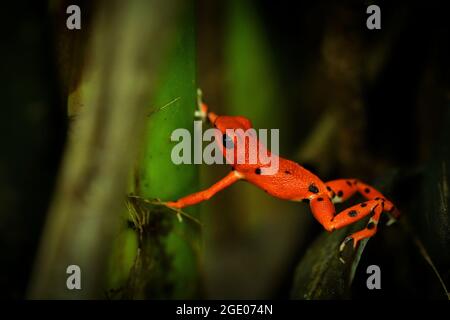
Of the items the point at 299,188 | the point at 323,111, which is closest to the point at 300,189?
the point at 299,188

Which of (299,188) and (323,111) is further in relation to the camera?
(323,111)

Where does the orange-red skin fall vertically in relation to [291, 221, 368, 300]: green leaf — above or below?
above

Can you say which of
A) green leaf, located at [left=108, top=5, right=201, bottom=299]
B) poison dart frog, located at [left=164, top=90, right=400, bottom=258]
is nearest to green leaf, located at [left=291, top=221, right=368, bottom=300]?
poison dart frog, located at [left=164, top=90, right=400, bottom=258]

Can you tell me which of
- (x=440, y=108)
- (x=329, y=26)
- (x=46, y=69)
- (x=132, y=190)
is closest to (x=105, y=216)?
(x=132, y=190)

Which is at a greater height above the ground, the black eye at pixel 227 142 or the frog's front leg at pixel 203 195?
the black eye at pixel 227 142

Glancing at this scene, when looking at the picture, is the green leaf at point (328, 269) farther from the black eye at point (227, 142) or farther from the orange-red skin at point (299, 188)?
the black eye at point (227, 142)

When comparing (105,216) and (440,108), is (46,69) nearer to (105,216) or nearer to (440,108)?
(105,216)

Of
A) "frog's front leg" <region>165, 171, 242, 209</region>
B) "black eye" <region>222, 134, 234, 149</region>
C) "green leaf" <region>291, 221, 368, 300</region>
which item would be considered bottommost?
"green leaf" <region>291, 221, 368, 300</region>

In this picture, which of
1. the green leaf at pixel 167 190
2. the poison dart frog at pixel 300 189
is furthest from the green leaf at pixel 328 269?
the green leaf at pixel 167 190

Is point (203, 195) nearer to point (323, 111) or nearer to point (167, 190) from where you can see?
point (167, 190)

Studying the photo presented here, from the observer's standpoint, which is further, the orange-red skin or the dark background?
the dark background

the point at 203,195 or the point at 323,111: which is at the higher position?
the point at 323,111

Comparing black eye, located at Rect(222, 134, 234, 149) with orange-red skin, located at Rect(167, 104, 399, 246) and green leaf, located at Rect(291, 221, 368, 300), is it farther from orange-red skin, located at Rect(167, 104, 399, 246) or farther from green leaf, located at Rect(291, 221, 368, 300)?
green leaf, located at Rect(291, 221, 368, 300)
